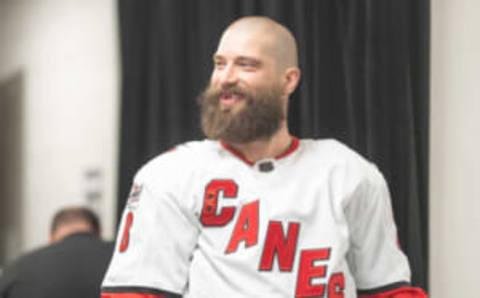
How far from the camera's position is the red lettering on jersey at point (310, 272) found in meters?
1.29

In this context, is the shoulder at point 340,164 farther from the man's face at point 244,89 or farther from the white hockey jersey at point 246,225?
the man's face at point 244,89

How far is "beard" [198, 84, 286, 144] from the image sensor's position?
1359mm

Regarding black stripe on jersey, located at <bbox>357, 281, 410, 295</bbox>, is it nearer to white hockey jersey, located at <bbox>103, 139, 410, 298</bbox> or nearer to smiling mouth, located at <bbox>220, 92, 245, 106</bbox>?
white hockey jersey, located at <bbox>103, 139, 410, 298</bbox>

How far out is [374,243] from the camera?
141 centimetres

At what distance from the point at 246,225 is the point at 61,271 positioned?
872 millimetres

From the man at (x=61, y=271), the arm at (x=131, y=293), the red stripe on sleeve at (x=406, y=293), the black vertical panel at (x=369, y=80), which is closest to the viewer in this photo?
the arm at (x=131, y=293)

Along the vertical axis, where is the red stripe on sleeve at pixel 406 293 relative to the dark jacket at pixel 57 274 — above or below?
above

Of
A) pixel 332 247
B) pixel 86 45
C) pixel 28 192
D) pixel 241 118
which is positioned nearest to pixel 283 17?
pixel 241 118

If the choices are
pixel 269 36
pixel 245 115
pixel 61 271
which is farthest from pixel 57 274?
pixel 269 36

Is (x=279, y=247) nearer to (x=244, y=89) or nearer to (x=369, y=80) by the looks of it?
(x=244, y=89)

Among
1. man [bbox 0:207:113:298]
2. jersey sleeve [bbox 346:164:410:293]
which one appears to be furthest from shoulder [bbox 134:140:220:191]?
man [bbox 0:207:113:298]

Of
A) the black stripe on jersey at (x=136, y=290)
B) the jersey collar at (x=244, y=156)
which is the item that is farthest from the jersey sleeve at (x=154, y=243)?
the jersey collar at (x=244, y=156)

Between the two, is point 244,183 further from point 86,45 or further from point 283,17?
point 86,45

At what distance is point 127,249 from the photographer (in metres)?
1.33
